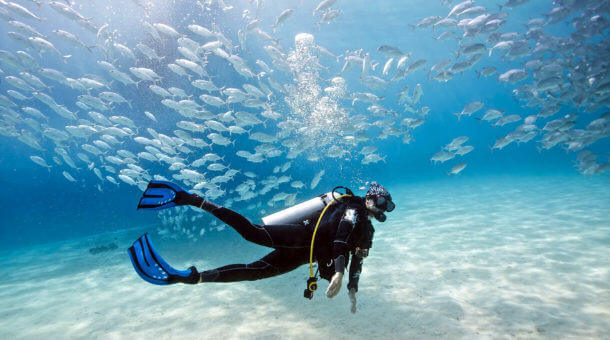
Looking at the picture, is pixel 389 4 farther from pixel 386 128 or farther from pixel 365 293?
pixel 365 293

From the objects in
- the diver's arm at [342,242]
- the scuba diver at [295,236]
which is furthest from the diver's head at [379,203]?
the diver's arm at [342,242]

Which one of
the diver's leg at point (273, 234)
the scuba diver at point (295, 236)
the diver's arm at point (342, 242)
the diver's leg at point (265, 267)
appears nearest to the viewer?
the diver's arm at point (342, 242)

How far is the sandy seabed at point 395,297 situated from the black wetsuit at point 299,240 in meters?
1.35

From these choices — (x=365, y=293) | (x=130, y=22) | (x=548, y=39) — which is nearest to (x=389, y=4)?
(x=548, y=39)

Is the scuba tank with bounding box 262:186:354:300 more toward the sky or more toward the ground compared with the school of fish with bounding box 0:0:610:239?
more toward the ground

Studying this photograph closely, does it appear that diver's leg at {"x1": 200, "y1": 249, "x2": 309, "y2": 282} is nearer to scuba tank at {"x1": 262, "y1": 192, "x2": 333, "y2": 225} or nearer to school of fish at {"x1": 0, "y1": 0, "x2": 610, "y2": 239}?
scuba tank at {"x1": 262, "y1": 192, "x2": 333, "y2": 225}

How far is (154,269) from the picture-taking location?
2.91 m

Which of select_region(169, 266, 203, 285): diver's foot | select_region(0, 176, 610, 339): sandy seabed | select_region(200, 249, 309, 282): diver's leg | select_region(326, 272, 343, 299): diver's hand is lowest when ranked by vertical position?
select_region(0, 176, 610, 339): sandy seabed

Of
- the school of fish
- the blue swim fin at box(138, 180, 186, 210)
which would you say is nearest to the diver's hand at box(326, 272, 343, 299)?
the blue swim fin at box(138, 180, 186, 210)

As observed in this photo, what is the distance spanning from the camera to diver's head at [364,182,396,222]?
117 inches

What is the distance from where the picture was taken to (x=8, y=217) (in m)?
29.9

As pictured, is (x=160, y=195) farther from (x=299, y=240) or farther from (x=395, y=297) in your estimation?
(x=395, y=297)

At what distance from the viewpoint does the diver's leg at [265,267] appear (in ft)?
10.4

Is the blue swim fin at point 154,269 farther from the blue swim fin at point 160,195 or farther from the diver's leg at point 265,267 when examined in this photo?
the blue swim fin at point 160,195
